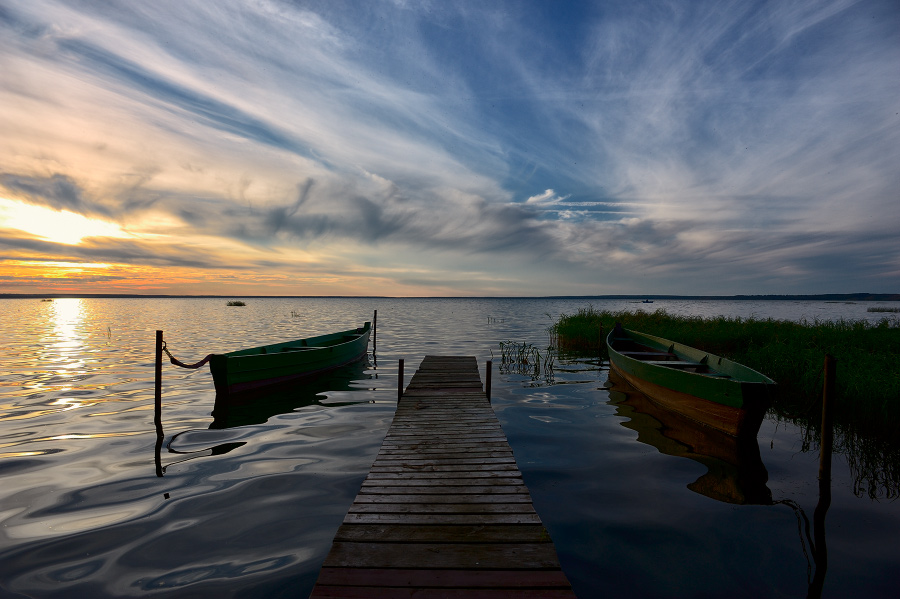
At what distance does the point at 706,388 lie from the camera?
384 inches

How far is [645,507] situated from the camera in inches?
264

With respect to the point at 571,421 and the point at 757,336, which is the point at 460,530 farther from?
the point at 757,336

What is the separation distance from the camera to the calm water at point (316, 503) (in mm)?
5031

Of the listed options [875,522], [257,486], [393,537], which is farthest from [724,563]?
Answer: [257,486]

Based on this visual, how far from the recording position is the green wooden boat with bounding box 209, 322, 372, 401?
1284 cm

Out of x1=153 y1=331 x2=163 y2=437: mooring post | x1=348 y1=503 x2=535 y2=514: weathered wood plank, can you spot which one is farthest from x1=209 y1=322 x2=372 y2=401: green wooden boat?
x1=348 y1=503 x2=535 y2=514: weathered wood plank

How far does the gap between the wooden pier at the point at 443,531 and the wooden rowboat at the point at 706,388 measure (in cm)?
528

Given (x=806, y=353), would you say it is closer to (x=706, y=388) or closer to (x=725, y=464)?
(x=706, y=388)

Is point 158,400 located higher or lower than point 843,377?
lower

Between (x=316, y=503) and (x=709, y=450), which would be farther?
(x=709, y=450)

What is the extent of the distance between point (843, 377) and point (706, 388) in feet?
16.8

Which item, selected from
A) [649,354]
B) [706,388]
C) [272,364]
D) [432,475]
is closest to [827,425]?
[706,388]

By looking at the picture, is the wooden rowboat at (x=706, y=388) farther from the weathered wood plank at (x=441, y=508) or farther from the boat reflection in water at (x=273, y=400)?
the boat reflection in water at (x=273, y=400)

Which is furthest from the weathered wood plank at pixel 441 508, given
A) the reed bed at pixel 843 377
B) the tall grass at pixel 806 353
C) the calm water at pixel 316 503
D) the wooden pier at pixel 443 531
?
the tall grass at pixel 806 353
